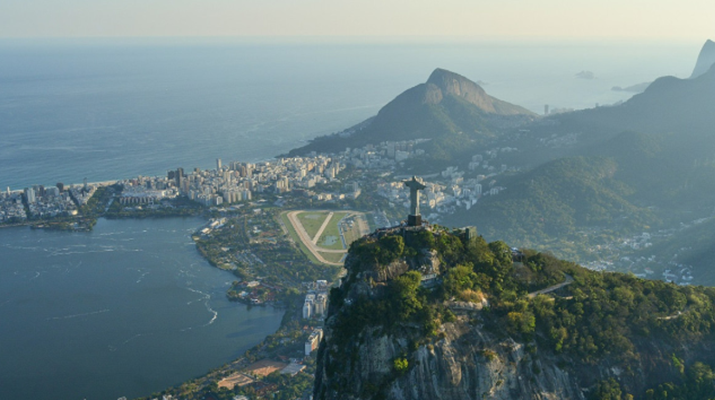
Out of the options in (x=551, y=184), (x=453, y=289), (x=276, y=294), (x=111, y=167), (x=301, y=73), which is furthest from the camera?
(x=301, y=73)

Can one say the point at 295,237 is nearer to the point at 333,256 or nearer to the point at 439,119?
the point at 333,256

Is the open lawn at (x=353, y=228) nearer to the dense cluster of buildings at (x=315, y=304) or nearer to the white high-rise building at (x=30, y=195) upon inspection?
the dense cluster of buildings at (x=315, y=304)

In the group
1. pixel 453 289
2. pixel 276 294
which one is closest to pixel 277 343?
pixel 276 294

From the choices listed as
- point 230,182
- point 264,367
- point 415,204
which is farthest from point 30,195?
point 415,204

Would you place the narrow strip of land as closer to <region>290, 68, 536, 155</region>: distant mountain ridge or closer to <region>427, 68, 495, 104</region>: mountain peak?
<region>290, 68, 536, 155</region>: distant mountain ridge

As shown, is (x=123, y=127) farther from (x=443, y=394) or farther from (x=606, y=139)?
(x=443, y=394)

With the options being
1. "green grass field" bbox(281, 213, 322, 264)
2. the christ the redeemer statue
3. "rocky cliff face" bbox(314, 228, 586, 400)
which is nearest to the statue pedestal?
the christ the redeemer statue

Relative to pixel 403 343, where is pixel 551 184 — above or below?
below
